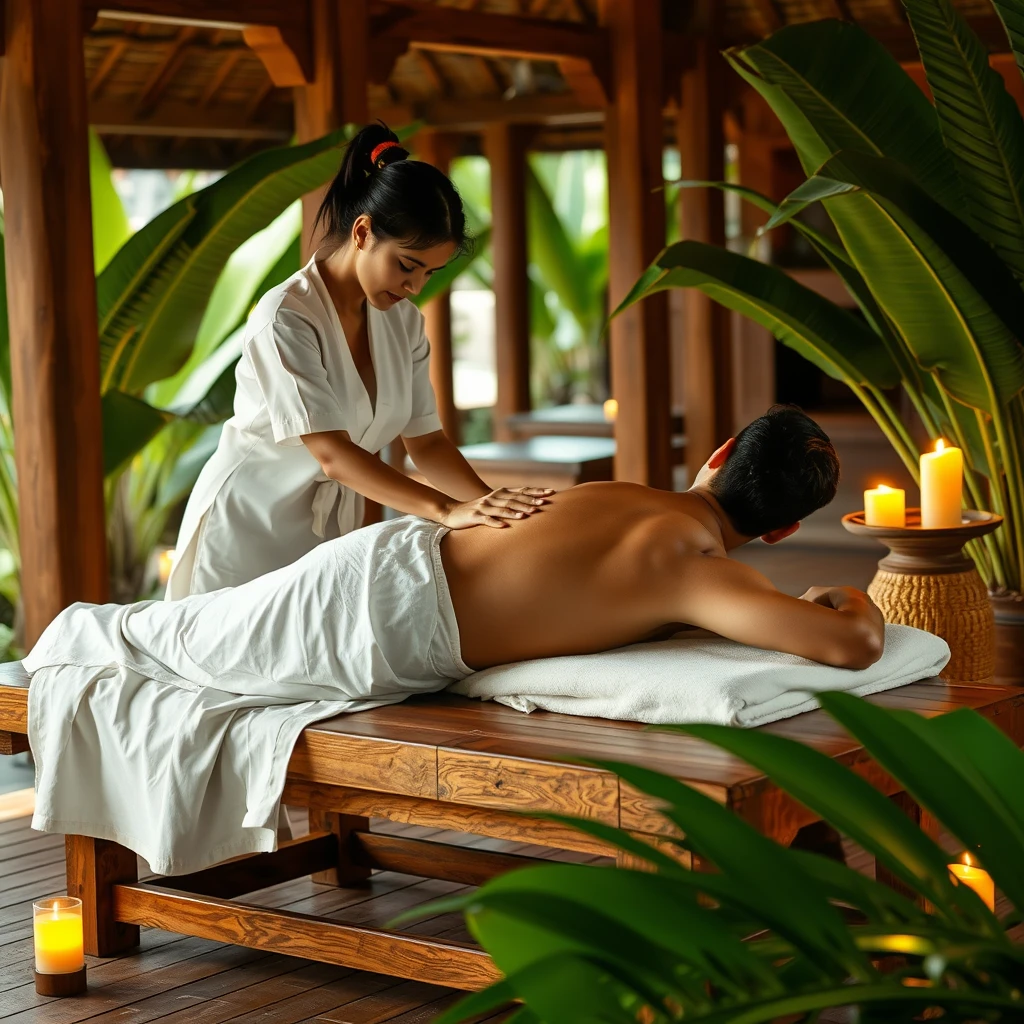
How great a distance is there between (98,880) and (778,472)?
1180 millimetres

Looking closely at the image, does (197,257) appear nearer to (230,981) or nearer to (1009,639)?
(230,981)

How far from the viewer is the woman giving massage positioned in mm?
2381

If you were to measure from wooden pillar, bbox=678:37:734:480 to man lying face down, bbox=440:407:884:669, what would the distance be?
11.7 feet

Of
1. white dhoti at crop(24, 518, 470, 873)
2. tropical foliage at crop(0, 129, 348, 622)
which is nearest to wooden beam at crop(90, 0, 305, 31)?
tropical foliage at crop(0, 129, 348, 622)

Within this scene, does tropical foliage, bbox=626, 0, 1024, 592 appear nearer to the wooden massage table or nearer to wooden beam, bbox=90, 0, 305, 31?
the wooden massage table

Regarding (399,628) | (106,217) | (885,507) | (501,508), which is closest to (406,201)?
(501,508)

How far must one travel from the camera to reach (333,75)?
4.00 metres

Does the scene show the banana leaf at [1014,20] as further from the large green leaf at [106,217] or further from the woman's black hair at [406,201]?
the large green leaf at [106,217]

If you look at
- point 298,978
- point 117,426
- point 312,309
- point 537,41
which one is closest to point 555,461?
point 537,41

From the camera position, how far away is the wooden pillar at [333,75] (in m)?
3.99

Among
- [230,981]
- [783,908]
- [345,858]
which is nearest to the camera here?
[783,908]

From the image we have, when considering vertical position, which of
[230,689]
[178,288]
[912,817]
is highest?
[178,288]

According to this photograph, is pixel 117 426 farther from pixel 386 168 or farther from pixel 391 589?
pixel 391 589

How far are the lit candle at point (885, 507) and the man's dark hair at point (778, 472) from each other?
80 centimetres
